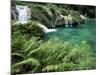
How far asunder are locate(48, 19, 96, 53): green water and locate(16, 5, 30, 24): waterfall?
306 millimetres

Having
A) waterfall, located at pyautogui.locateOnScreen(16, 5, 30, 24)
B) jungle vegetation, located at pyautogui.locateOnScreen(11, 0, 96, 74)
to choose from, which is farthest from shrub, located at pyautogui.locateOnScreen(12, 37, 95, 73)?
waterfall, located at pyautogui.locateOnScreen(16, 5, 30, 24)

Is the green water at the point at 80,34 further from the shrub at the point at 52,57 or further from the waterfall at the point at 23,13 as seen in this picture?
the waterfall at the point at 23,13

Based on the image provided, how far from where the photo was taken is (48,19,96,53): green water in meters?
2.05

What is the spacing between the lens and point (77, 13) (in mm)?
2127

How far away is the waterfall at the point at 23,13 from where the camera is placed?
1921 millimetres

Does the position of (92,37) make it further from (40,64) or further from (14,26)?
(14,26)

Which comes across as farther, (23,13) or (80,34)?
(80,34)

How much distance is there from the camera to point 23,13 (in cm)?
194

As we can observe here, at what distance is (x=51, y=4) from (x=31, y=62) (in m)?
0.66

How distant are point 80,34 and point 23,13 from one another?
26.9 inches

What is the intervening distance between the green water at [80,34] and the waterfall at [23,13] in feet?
1.00

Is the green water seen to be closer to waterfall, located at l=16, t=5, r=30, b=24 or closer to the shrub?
the shrub

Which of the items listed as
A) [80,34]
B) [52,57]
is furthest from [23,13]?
[80,34]

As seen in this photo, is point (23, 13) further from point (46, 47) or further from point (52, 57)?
point (52, 57)
